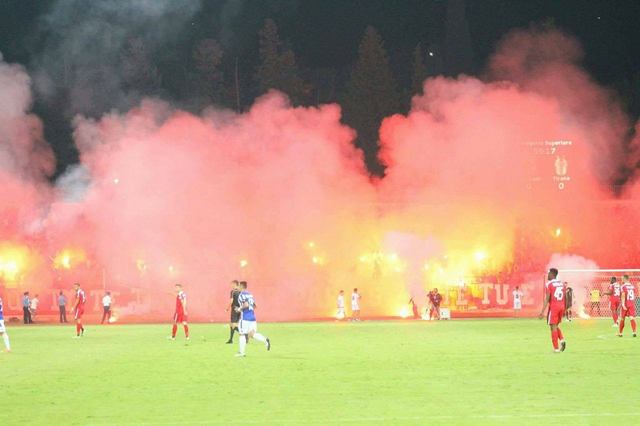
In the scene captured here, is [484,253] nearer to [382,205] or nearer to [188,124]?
[382,205]

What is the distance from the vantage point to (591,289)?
44219mm

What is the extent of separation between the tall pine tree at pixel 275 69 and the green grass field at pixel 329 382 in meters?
45.6

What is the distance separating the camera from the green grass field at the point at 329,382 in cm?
1165

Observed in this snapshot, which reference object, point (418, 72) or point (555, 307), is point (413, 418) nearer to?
point (555, 307)

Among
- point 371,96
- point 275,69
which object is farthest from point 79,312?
point 371,96

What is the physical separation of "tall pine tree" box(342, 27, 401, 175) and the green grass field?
43.8 meters

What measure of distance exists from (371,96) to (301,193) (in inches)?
935

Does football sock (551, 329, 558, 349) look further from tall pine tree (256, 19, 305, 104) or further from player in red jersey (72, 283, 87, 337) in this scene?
tall pine tree (256, 19, 305, 104)

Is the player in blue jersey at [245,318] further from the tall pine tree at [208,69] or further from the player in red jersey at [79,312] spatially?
the tall pine tree at [208,69]

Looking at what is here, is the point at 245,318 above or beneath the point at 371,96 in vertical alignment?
beneath

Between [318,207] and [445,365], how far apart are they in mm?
30789

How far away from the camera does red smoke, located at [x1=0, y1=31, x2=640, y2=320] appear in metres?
45.7

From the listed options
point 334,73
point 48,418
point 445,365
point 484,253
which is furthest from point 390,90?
point 48,418

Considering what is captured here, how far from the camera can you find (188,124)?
46.0m
